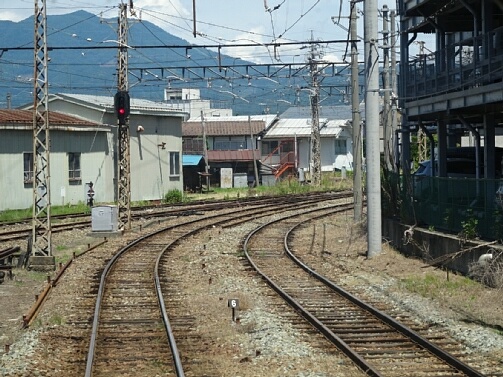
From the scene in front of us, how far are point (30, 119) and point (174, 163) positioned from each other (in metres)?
11.4

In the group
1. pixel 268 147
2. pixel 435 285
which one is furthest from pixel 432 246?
pixel 268 147

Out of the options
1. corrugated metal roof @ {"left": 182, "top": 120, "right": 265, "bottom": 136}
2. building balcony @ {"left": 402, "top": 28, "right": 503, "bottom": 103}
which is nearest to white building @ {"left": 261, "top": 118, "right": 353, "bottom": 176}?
corrugated metal roof @ {"left": 182, "top": 120, "right": 265, "bottom": 136}

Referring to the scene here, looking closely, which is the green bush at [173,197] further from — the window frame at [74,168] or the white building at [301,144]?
the white building at [301,144]

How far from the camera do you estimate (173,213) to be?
1403 inches

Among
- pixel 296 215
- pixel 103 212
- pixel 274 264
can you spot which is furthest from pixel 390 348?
pixel 296 215

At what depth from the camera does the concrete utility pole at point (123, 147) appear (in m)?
27.6

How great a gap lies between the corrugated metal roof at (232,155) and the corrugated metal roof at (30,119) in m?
26.7

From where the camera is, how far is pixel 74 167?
42.4m

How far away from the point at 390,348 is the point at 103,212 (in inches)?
680

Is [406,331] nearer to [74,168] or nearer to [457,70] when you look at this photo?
[457,70]

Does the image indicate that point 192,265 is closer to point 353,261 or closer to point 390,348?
point 353,261

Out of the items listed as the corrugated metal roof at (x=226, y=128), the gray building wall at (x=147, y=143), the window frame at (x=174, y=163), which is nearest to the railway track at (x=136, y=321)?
the gray building wall at (x=147, y=143)

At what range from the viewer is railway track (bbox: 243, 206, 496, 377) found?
1015cm

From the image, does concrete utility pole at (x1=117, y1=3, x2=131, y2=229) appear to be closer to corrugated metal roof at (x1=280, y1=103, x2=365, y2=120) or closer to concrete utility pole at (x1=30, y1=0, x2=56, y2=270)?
concrete utility pole at (x1=30, y1=0, x2=56, y2=270)
